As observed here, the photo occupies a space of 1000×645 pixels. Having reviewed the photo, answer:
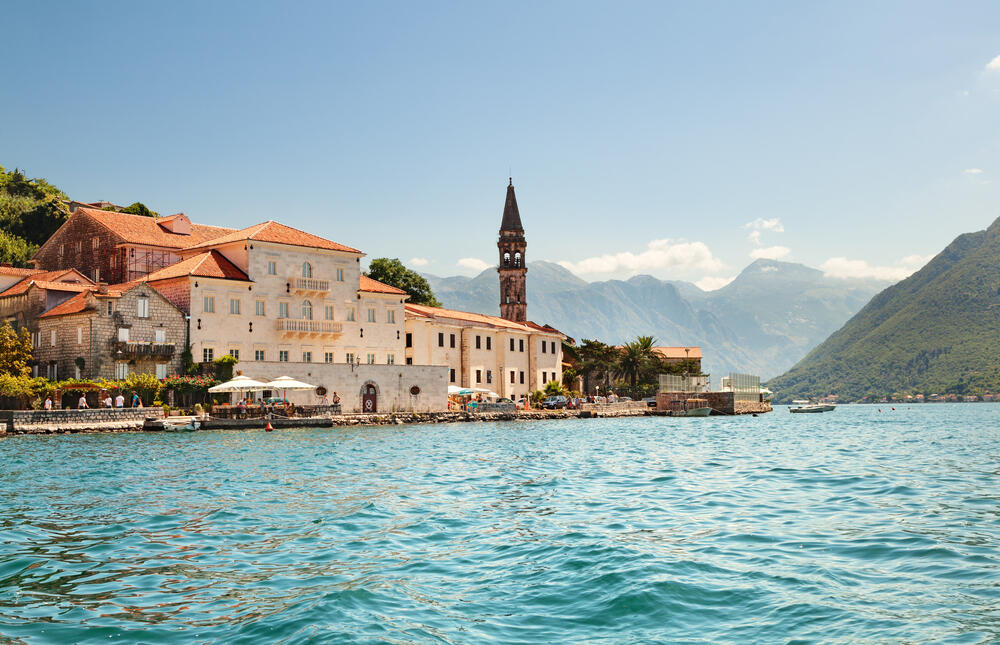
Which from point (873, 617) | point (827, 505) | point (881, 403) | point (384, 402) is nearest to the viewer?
point (873, 617)

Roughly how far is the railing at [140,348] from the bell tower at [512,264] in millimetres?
40246

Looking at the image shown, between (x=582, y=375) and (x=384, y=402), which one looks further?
(x=582, y=375)

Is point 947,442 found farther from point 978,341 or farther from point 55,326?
point 978,341

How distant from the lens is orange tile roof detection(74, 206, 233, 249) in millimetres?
52156

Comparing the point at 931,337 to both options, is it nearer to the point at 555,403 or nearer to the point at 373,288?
the point at 555,403

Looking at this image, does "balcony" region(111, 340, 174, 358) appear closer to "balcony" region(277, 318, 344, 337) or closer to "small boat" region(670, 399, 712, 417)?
"balcony" region(277, 318, 344, 337)

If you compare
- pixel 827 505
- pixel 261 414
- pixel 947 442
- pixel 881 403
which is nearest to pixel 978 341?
pixel 881 403

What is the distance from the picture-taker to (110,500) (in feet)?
48.7

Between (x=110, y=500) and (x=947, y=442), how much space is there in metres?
29.9

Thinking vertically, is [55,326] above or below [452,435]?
above

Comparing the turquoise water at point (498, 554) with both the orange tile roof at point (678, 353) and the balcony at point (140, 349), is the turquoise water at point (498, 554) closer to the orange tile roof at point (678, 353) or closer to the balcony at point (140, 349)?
the balcony at point (140, 349)

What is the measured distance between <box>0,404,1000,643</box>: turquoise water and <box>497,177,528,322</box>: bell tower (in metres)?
60.0

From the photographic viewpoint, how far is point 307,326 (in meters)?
51.0

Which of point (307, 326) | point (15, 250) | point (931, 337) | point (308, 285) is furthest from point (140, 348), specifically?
point (931, 337)
